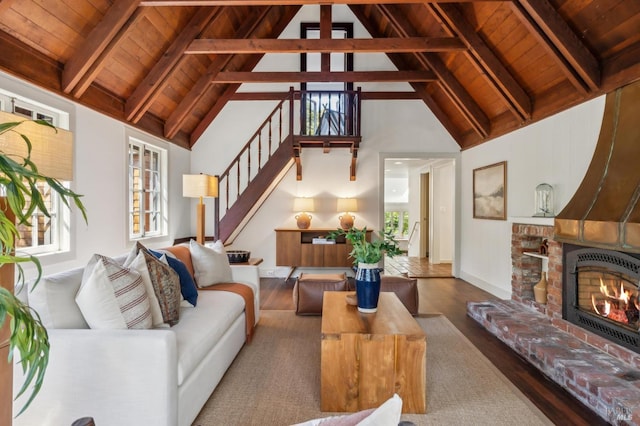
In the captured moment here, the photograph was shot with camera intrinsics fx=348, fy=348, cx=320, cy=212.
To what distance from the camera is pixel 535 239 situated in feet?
13.9

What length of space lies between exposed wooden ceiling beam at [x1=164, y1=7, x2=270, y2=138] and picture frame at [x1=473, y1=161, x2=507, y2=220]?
169 inches

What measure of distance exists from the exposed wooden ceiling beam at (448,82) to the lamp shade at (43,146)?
189 inches

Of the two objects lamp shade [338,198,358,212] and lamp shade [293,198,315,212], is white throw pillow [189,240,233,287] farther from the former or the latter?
lamp shade [338,198,358,212]

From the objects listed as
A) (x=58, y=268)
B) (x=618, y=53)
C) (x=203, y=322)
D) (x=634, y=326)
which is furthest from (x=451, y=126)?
(x=58, y=268)

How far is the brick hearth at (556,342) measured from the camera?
215 centimetres

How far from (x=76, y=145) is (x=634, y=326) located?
5.21m

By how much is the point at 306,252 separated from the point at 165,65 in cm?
342

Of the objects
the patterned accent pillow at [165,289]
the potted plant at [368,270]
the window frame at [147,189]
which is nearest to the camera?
the patterned accent pillow at [165,289]

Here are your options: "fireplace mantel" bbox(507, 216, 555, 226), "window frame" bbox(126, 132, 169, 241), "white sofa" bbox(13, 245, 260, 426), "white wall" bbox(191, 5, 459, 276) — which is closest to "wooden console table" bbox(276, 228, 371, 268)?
"white wall" bbox(191, 5, 459, 276)

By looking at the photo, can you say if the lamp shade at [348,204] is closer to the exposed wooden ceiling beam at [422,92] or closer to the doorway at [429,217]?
the doorway at [429,217]

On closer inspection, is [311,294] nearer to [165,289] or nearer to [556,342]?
[165,289]

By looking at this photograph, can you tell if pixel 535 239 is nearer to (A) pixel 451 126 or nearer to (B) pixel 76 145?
(A) pixel 451 126

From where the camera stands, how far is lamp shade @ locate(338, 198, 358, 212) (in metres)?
6.22

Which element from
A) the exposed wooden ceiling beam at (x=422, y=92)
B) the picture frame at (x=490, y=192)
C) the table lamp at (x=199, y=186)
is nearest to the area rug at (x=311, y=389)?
the table lamp at (x=199, y=186)
